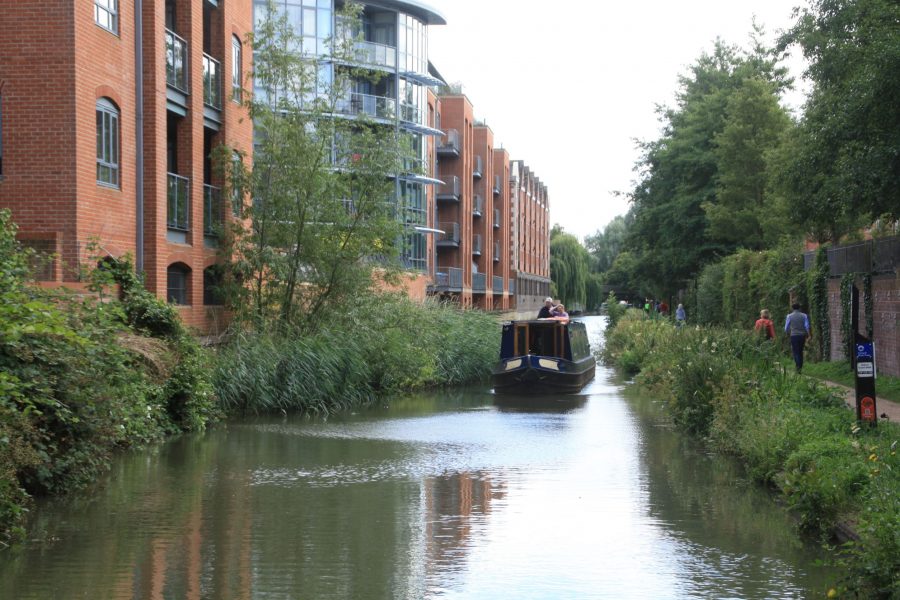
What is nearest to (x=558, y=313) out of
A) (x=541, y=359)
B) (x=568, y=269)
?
(x=541, y=359)

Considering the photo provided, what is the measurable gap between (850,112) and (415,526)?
11790mm

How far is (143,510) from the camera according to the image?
35.3 ft

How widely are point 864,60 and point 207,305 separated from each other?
46.0ft

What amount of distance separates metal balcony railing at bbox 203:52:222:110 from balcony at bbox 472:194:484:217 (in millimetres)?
45473

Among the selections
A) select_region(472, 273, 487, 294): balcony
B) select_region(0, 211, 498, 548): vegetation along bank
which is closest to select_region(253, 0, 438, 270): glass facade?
select_region(472, 273, 487, 294): balcony

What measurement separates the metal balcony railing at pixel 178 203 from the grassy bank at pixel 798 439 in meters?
10.1

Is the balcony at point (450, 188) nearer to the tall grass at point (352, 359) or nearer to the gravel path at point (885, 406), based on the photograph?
the tall grass at point (352, 359)

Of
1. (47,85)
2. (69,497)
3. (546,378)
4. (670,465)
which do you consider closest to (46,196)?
(47,85)

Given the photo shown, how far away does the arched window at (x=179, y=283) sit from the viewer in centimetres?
2233

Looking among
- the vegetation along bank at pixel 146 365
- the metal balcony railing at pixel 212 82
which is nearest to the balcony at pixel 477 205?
the vegetation along bank at pixel 146 365

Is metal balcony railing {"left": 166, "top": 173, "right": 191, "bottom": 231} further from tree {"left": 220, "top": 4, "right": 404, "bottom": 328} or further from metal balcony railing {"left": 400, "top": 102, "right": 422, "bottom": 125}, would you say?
metal balcony railing {"left": 400, "top": 102, "right": 422, "bottom": 125}

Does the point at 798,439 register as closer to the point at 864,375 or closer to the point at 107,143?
the point at 864,375

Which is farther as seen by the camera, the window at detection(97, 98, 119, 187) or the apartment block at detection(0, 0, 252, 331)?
the window at detection(97, 98, 119, 187)

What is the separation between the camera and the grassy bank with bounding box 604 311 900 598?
22.3ft
